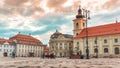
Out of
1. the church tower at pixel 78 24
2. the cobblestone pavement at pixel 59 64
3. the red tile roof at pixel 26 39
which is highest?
the church tower at pixel 78 24

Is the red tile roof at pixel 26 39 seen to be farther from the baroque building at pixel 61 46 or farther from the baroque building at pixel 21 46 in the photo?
the baroque building at pixel 61 46

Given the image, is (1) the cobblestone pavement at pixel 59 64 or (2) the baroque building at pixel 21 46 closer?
(1) the cobblestone pavement at pixel 59 64

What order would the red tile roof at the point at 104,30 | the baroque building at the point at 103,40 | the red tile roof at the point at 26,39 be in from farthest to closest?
the red tile roof at the point at 26,39 → the red tile roof at the point at 104,30 → the baroque building at the point at 103,40

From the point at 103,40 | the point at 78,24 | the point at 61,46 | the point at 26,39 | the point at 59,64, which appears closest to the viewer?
the point at 59,64

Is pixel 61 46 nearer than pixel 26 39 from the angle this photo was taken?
Yes

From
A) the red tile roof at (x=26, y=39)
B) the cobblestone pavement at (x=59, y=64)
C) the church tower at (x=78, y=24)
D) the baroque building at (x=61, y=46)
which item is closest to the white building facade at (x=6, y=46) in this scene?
the red tile roof at (x=26, y=39)

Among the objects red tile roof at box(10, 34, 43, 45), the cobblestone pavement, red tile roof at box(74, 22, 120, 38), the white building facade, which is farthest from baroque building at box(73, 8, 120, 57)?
the cobblestone pavement

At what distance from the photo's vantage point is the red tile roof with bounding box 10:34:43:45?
383 feet

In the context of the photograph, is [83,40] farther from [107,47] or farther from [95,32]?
[107,47]

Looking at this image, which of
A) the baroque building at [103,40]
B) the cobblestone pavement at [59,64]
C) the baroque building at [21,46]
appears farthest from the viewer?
the baroque building at [21,46]

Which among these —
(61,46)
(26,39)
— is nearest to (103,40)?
(61,46)

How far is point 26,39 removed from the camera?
122812mm

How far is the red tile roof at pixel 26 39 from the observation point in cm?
11683

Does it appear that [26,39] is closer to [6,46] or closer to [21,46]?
[21,46]
